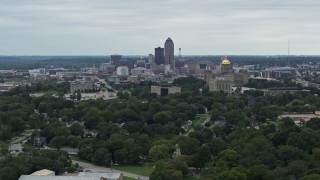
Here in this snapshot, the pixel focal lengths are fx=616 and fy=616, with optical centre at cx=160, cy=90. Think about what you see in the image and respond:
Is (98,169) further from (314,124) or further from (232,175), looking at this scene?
(314,124)

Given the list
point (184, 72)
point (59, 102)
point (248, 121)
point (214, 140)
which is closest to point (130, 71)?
point (184, 72)

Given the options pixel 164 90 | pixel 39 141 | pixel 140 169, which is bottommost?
pixel 140 169

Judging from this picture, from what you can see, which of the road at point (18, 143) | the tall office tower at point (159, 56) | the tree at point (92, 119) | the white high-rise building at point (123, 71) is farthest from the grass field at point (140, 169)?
the tall office tower at point (159, 56)

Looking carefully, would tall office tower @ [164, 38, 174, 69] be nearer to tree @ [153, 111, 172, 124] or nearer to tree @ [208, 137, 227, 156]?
tree @ [153, 111, 172, 124]

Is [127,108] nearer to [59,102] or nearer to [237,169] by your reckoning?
[59,102]

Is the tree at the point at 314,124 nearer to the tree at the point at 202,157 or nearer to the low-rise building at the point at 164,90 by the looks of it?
the tree at the point at 202,157

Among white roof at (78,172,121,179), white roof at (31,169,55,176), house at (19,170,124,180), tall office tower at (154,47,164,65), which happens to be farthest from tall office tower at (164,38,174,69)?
house at (19,170,124,180)

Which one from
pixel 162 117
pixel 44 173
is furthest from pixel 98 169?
pixel 162 117
